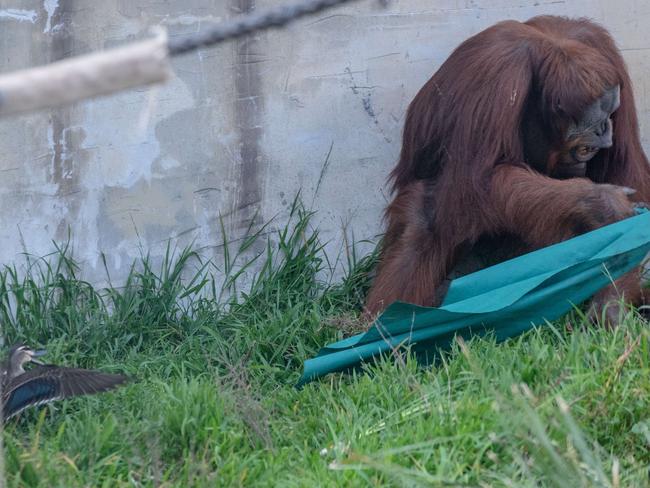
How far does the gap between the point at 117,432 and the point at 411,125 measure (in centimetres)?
174

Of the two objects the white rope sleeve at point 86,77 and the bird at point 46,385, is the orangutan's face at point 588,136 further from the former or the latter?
the white rope sleeve at point 86,77

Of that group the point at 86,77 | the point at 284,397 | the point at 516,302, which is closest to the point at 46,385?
the point at 284,397

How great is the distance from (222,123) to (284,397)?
1369mm

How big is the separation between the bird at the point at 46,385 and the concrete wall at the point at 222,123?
3.71 feet

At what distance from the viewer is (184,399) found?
288 cm

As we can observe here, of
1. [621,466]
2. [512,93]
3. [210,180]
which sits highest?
[512,93]

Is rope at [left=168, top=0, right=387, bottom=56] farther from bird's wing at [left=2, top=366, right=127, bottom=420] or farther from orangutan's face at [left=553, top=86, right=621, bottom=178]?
orangutan's face at [left=553, top=86, right=621, bottom=178]

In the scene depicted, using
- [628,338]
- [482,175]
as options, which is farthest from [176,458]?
[482,175]

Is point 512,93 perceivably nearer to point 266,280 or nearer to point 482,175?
point 482,175

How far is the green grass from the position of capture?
2.48 metres

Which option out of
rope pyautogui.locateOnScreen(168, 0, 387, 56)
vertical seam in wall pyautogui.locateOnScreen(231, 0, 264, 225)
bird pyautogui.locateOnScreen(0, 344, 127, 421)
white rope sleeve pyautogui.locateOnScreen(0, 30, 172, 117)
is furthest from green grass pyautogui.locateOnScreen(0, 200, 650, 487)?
white rope sleeve pyautogui.locateOnScreen(0, 30, 172, 117)

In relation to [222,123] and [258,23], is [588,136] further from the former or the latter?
[258,23]

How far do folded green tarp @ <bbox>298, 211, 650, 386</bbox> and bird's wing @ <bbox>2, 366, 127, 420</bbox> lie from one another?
0.66 m

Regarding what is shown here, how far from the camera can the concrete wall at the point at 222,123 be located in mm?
4082
